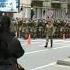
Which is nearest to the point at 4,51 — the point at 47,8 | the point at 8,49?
the point at 8,49

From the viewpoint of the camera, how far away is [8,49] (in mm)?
6270

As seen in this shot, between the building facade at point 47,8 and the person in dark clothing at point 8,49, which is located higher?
the person in dark clothing at point 8,49

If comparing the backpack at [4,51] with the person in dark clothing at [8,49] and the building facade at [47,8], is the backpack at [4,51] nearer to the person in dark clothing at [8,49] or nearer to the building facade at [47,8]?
the person in dark clothing at [8,49]

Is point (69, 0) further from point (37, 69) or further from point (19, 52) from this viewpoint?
point (19, 52)

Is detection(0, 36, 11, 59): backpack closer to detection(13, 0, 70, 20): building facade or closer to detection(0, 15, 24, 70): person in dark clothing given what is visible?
detection(0, 15, 24, 70): person in dark clothing

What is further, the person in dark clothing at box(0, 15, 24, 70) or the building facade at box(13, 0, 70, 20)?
the building facade at box(13, 0, 70, 20)

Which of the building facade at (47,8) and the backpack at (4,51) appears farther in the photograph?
the building facade at (47,8)

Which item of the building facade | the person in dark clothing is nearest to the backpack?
the person in dark clothing

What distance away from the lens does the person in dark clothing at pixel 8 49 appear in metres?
6.27

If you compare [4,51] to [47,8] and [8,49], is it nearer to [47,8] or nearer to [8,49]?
[8,49]

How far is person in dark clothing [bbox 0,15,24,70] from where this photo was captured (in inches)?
247

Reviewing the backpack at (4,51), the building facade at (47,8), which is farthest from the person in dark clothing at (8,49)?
the building facade at (47,8)

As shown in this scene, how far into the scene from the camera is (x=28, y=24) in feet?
120

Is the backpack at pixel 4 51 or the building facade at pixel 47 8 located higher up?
the backpack at pixel 4 51
